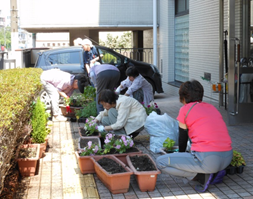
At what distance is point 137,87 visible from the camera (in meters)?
9.30

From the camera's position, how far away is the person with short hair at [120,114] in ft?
23.1

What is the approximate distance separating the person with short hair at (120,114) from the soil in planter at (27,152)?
1.22 meters

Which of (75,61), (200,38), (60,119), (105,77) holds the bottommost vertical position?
(60,119)

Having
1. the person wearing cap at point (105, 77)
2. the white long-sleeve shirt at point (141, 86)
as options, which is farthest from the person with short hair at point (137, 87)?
the person wearing cap at point (105, 77)

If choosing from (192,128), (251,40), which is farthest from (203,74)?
(192,128)

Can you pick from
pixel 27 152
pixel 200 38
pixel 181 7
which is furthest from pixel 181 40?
pixel 27 152

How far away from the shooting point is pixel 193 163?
5.12 metres

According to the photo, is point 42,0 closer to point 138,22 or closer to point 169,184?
point 138,22

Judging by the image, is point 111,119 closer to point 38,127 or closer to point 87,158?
point 38,127

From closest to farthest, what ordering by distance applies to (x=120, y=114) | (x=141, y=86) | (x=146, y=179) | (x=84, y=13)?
1. (x=146, y=179)
2. (x=120, y=114)
3. (x=141, y=86)
4. (x=84, y=13)

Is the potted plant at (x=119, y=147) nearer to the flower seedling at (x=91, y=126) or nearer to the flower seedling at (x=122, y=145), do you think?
the flower seedling at (x=122, y=145)

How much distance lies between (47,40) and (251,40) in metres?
51.8

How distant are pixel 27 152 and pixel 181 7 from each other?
37.6ft

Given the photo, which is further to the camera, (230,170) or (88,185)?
(230,170)
